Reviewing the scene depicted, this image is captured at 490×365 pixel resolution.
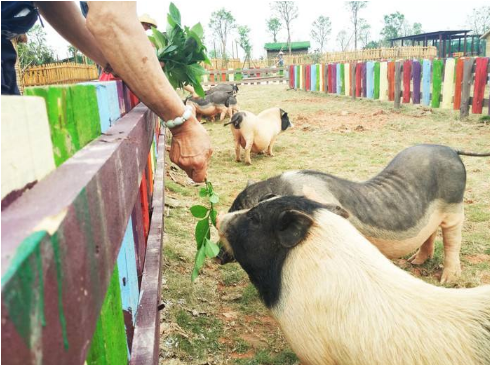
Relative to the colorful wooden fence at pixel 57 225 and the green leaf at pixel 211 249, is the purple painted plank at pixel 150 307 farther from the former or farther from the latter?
the colorful wooden fence at pixel 57 225

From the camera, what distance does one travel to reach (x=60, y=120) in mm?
1039

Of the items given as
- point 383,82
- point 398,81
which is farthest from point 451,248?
point 383,82

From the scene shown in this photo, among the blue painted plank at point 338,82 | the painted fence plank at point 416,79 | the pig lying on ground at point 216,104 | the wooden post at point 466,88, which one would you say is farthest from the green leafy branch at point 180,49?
the blue painted plank at point 338,82

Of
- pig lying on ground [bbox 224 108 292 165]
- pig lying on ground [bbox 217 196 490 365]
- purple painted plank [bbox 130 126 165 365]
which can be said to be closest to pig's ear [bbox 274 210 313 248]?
pig lying on ground [bbox 217 196 490 365]

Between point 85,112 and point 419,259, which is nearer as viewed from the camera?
point 85,112

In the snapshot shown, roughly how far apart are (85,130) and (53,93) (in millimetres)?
368

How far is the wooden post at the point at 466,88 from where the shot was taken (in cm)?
1064

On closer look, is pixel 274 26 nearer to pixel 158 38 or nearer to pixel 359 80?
pixel 359 80

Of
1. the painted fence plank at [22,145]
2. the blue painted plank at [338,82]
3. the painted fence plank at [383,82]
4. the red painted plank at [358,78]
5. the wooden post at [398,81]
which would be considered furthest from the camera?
the blue painted plank at [338,82]

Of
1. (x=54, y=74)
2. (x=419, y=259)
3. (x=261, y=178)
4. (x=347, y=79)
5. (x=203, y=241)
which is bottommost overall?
(x=419, y=259)

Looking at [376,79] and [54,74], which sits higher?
[54,74]

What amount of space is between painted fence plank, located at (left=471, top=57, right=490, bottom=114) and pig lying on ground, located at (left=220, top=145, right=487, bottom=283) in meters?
7.81

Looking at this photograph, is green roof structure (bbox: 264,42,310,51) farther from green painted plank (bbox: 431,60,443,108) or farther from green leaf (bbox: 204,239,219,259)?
green leaf (bbox: 204,239,219,259)

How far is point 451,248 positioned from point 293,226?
236 centimetres
